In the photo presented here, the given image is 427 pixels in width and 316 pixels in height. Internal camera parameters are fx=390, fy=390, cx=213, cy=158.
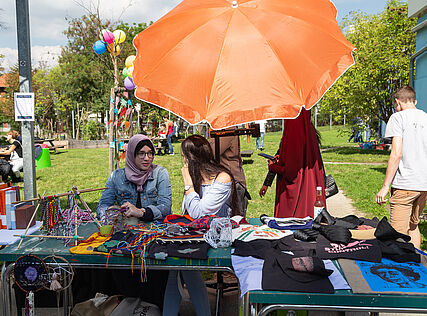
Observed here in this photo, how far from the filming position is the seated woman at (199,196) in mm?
2980

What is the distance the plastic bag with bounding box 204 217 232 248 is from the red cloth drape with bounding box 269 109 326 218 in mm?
1064

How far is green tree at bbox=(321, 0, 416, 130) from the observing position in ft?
54.6

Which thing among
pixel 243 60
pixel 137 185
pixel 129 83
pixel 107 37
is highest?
pixel 107 37

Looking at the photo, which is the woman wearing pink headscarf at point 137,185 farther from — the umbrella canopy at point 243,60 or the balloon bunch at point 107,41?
the balloon bunch at point 107,41

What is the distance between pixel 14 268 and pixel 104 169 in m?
10.7

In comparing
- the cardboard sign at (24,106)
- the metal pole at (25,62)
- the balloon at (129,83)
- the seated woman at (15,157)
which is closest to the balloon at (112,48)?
the balloon at (129,83)

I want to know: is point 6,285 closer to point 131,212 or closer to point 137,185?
point 131,212

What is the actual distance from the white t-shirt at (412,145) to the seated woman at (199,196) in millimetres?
1822

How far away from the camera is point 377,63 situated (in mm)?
16875

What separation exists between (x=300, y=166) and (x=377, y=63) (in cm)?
1540

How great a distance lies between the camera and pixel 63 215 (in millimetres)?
2963

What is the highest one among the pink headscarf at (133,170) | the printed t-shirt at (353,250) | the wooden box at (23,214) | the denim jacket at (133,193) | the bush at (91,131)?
the bush at (91,131)

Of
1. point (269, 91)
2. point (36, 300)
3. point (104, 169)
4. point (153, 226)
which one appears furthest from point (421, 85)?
point (104, 169)

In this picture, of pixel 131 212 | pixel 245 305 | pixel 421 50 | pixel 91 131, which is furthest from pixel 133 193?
pixel 91 131
